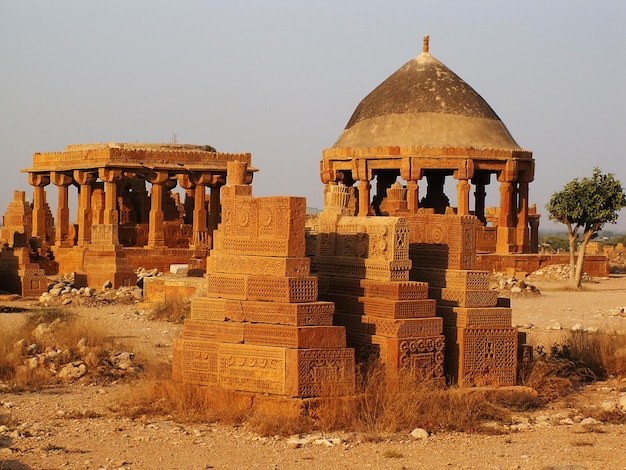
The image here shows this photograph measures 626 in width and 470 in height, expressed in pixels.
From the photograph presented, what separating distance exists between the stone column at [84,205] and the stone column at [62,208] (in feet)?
2.39

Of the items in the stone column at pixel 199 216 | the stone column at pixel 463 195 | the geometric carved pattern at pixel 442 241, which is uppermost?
the stone column at pixel 463 195

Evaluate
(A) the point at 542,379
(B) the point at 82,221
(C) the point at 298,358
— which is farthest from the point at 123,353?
(B) the point at 82,221

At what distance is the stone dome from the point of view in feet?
101

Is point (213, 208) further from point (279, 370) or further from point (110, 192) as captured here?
point (279, 370)

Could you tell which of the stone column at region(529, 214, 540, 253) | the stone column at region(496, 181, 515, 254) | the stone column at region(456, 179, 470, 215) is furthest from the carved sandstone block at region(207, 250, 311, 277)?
the stone column at region(529, 214, 540, 253)

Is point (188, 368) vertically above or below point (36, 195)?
below

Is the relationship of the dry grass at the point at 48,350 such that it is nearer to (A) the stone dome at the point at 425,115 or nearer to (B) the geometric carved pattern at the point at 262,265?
(B) the geometric carved pattern at the point at 262,265

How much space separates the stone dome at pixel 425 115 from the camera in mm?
30750

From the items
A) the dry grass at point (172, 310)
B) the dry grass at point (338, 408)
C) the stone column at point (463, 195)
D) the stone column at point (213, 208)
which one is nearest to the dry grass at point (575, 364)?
the dry grass at point (338, 408)

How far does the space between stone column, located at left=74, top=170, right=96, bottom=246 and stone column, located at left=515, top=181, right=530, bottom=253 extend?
11731 mm

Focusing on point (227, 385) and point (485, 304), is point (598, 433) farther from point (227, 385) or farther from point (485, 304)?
point (227, 385)

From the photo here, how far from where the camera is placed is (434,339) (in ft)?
34.7

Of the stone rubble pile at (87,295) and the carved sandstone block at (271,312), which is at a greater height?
the carved sandstone block at (271,312)

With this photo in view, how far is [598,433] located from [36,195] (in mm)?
26631
